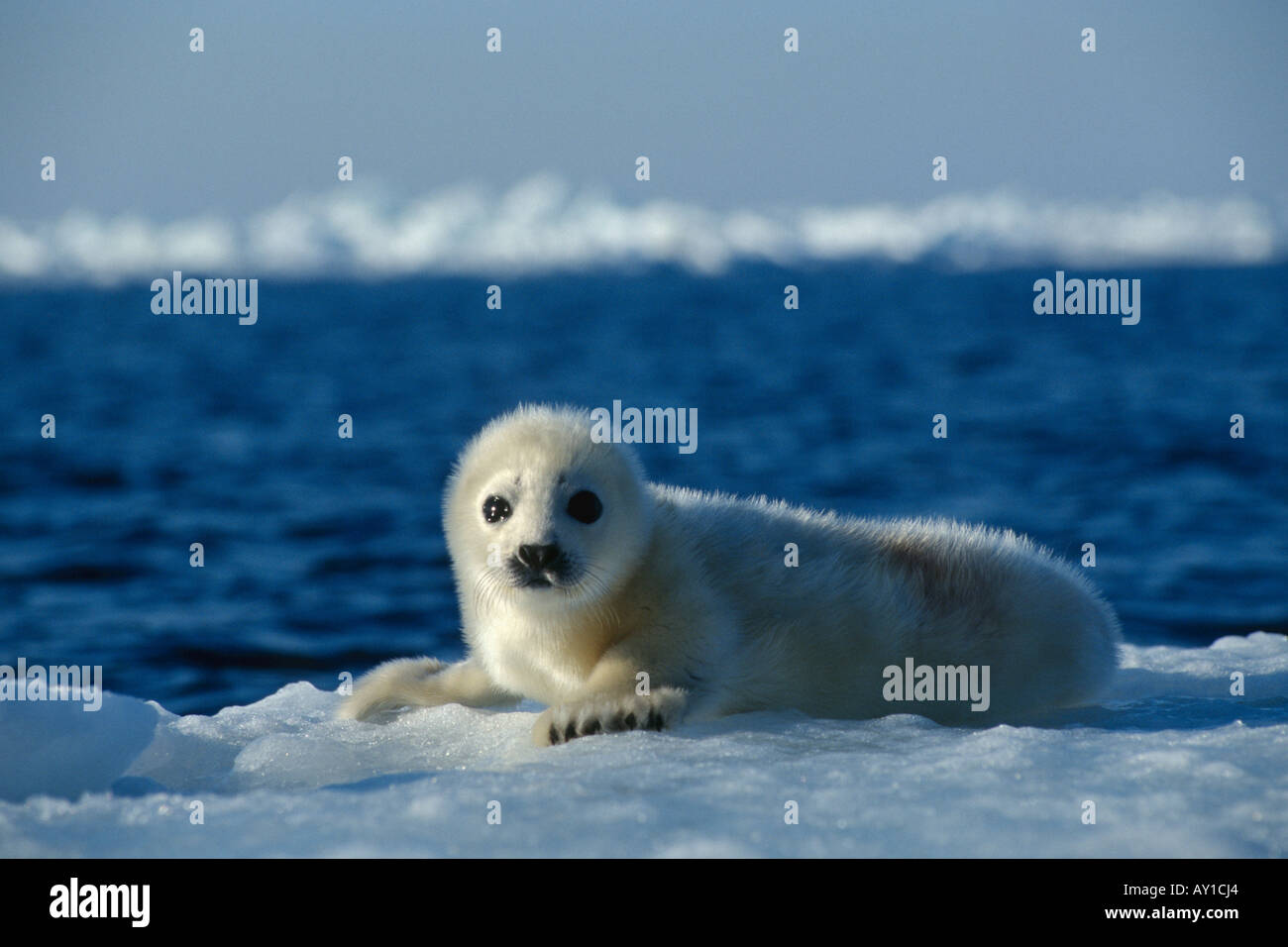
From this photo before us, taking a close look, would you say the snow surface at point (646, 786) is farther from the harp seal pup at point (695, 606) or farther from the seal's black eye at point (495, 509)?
the seal's black eye at point (495, 509)

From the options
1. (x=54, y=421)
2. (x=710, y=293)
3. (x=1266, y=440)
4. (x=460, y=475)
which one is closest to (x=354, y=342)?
(x=54, y=421)

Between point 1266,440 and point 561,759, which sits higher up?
point 1266,440

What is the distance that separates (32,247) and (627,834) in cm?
20918

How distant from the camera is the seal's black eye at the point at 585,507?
4.19 meters

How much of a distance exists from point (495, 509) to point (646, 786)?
1079 millimetres

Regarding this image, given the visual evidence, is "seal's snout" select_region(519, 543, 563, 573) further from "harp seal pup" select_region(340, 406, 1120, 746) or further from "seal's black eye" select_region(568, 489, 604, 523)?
"seal's black eye" select_region(568, 489, 604, 523)

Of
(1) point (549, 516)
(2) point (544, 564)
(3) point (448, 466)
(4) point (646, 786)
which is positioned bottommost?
(4) point (646, 786)

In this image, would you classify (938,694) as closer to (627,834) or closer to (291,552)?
(627,834)

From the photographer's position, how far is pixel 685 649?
13.7ft

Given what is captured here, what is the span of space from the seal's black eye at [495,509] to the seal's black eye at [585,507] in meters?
0.20

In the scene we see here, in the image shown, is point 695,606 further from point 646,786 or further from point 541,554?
point 646,786

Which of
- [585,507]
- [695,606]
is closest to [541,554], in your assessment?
[585,507]

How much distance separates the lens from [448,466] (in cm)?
1511
